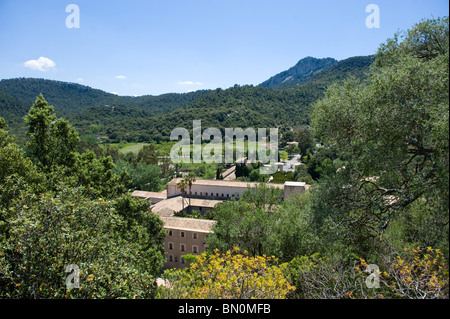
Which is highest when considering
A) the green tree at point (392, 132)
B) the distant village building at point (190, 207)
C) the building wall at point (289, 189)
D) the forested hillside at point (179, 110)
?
the forested hillside at point (179, 110)

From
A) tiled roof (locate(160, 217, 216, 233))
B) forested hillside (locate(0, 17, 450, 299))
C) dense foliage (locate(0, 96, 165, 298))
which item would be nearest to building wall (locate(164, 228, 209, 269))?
tiled roof (locate(160, 217, 216, 233))

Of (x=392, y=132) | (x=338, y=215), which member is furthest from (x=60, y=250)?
(x=392, y=132)

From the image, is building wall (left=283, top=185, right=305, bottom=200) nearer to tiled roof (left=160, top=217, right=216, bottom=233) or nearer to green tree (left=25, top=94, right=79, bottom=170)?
tiled roof (left=160, top=217, right=216, bottom=233)

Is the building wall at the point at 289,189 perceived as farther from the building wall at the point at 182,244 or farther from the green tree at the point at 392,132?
the green tree at the point at 392,132

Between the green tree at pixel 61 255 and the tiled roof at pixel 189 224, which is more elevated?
the green tree at pixel 61 255

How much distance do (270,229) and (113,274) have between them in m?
8.88

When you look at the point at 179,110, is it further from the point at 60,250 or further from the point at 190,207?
the point at 60,250

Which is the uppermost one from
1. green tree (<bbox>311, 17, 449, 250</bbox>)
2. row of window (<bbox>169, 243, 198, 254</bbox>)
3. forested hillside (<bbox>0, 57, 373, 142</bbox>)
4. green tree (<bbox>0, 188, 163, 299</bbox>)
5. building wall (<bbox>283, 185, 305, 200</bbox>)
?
forested hillside (<bbox>0, 57, 373, 142</bbox>)

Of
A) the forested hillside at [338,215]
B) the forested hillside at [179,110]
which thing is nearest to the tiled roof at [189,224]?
the forested hillside at [338,215]

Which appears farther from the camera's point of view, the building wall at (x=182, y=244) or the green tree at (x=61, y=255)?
the building wall at (x=182, y=244)

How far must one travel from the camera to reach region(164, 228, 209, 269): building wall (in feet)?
77.4

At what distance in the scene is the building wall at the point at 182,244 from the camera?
928 inches

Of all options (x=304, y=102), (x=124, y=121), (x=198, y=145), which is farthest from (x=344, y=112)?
(x=124, y=121)

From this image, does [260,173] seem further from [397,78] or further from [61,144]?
[397,78]
